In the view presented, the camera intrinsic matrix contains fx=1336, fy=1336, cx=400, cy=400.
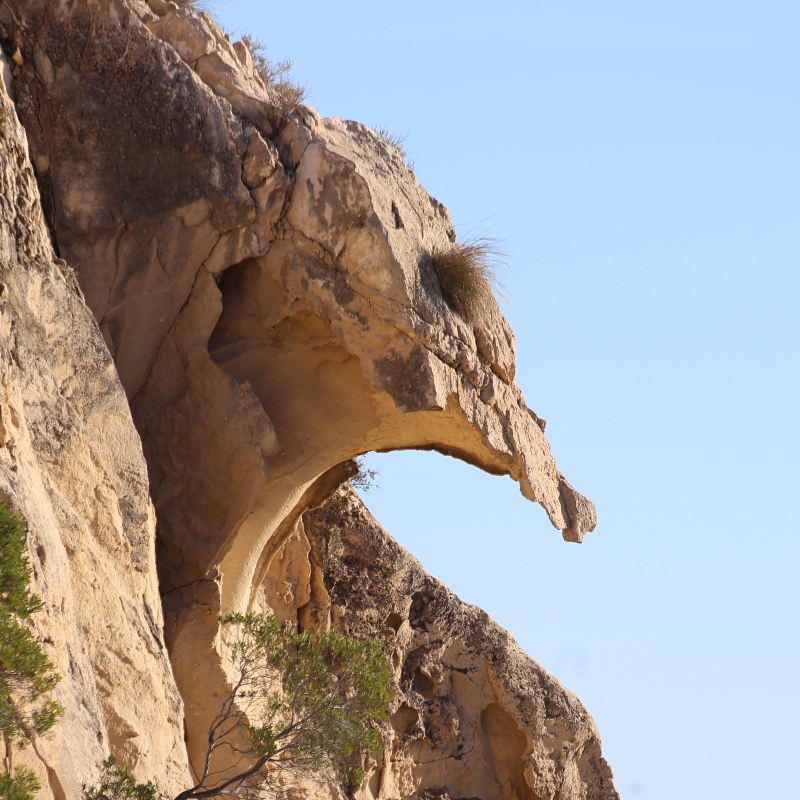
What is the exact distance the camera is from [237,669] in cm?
1116

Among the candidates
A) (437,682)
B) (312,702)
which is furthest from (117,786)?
(437,682)

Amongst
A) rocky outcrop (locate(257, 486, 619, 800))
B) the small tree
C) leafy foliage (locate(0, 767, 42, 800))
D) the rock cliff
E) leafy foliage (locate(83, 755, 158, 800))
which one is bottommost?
leafy foliage (locate(0, 767, 42, 800))

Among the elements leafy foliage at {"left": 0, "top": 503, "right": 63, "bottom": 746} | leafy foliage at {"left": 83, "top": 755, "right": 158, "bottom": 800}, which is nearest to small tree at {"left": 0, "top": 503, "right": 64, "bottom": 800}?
leafy foliage at {"left": 0, "top": 503, "right": 63, "bottom": 746}

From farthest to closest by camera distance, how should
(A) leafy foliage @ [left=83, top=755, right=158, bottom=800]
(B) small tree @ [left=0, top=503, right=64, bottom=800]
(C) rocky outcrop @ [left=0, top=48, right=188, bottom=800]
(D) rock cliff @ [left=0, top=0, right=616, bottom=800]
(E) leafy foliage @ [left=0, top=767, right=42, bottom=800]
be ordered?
(D) rock cliff @ [left=0, top=0, right=616, bottom=800]
(C) rocky outcrop @ [left=0, top=48, right=188, bottom=800]
(A) leafy foliage @ [left=83, top=755, right=158, bottom=800]
(B) small tree @ [left=0, top=503, right=64, bottom=800]
(E) leafy foliage @ [left=0, top=767, right=42, bottom=800]

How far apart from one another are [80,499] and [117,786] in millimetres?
1900

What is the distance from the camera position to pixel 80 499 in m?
8.54

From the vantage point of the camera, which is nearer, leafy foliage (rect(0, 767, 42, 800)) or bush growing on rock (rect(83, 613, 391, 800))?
leafy foliage (rect(0, 767, 42, 800))

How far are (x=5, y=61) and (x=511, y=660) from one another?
9094 mm

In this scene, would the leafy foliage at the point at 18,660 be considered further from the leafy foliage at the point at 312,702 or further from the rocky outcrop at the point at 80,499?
the leafy foliage at the point at 312,702

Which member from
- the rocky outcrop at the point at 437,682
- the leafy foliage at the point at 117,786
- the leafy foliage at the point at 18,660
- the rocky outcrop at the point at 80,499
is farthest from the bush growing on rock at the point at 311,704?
the rocky outcrop at the point at 437,682

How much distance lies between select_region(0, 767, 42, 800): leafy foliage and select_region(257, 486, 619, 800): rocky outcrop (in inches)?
277

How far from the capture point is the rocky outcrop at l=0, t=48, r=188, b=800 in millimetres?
7551

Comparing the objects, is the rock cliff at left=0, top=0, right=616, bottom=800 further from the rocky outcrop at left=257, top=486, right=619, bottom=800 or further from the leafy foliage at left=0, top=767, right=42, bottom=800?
the leafy foliage at left=0, top=767, right=42, bottom=800

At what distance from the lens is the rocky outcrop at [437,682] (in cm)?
1428
